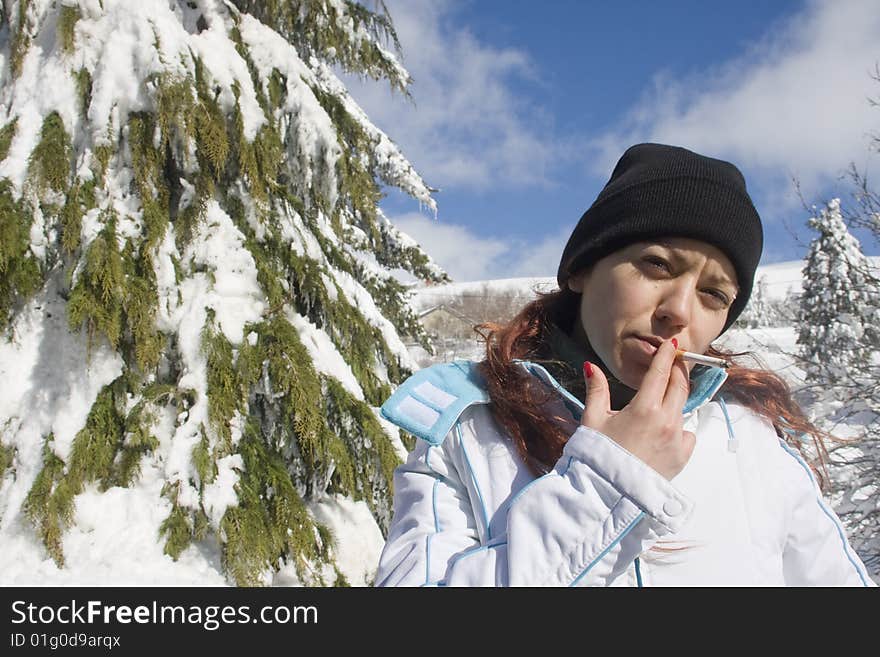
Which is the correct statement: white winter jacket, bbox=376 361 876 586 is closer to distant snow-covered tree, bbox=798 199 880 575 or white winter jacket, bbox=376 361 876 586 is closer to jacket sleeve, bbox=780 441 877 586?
jacket sleeve, bbox=780 441 877 586

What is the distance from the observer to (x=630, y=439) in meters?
0.95

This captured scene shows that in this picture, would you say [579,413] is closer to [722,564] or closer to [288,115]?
[722,564]

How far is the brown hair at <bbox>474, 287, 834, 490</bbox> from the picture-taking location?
124 centimetres

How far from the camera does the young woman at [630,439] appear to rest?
3.11 ft

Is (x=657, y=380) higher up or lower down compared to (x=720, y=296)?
lower down

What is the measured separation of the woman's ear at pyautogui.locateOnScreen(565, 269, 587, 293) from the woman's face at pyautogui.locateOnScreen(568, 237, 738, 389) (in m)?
0.12

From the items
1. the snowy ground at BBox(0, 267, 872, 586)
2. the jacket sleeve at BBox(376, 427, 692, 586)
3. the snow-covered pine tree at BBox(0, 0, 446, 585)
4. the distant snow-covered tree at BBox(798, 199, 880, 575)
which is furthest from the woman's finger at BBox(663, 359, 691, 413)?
the distant snow-covered tree at BBox(798, 199, 880, 575)

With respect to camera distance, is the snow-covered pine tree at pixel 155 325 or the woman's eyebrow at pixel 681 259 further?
the snow-covered pine tree at pixel 155 325

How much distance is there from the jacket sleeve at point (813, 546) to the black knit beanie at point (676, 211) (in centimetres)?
48

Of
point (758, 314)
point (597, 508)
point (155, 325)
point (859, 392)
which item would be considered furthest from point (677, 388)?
point (758, 314)

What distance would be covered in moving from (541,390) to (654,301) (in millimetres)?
311

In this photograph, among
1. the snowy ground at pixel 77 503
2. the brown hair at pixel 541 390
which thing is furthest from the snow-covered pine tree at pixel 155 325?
the brown hair at pixel 541 390

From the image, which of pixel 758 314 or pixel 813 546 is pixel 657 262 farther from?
pixel 758 314

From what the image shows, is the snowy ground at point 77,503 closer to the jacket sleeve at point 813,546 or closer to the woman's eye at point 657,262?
the woman's eye at point 657,262
